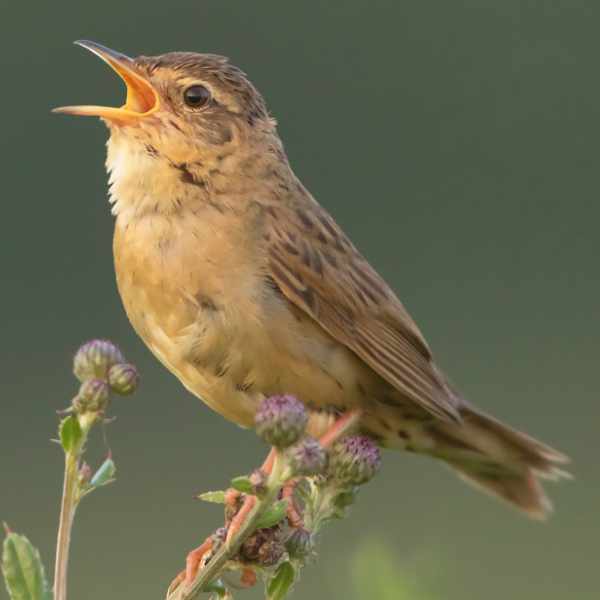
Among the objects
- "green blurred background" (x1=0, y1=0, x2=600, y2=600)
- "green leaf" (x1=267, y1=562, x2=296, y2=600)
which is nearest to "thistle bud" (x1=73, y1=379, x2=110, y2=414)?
"green leaf" (x1=267, y1=562, x2=296, y2=600)

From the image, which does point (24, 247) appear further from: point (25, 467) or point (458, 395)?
point (458, 395)

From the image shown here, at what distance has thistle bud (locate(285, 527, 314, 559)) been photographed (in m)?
3.00

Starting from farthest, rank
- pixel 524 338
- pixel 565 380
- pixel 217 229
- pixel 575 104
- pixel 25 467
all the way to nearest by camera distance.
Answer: pixel 575 104 < pixel 524 338 < pixel 565 380 < pixel 25 467 < pixel 217 229

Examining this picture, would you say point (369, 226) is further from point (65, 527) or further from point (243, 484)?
point (65, 527)

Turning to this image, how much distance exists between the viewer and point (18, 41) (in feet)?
45.8

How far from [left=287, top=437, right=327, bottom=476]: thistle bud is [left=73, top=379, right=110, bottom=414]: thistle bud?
342mm

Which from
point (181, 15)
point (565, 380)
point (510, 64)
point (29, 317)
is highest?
point (510, 64)

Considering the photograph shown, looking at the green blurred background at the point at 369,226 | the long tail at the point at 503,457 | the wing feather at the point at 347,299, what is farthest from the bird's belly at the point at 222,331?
the green blurred background at the point at 369,226

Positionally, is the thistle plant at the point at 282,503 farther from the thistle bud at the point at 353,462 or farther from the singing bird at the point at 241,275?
the singing bird at the point at 241,275

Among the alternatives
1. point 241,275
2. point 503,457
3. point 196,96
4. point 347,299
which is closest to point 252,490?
point 241,275

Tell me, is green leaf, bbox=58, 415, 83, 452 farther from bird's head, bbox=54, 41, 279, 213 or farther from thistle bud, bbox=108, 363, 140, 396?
bird's head, bbox=54, 41, 279, 213

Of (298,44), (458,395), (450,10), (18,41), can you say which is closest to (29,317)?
(18,41)

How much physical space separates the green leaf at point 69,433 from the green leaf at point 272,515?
0.35m

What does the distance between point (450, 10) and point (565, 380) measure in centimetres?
519
